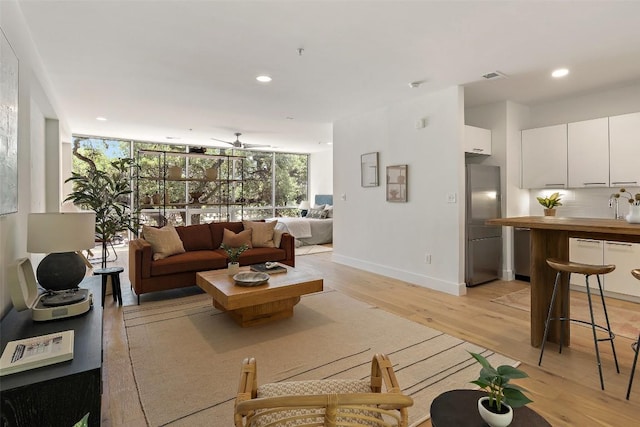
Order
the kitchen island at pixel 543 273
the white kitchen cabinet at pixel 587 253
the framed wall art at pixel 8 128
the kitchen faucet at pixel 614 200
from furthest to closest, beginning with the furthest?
the white kitchen cabinet at pixel 587 253 → the kitchen island at pixel 543 273 → the kitchen faucet at pixel 614 200 → the framed wall art at pixel 8 128

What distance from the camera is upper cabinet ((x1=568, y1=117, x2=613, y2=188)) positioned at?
4.11 m

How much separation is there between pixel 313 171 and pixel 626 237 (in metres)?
8.94

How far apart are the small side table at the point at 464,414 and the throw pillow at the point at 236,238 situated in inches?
152

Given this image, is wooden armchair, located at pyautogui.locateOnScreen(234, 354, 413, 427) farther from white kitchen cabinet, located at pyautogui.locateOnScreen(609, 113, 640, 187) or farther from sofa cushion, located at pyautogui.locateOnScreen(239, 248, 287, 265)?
white kitchen cabinet, located at pyautogui.locateOnScreen(609, 113, 640, 187)

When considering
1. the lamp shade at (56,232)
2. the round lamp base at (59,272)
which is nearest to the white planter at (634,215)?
the lamp shade at (56,232)

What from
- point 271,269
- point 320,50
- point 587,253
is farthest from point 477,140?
point 271,269

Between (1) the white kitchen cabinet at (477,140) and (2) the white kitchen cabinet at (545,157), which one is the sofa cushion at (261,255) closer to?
(1) the white kitchen cabinet at (477,140)

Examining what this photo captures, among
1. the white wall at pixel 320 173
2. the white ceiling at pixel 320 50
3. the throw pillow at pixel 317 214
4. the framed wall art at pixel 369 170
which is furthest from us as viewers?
the white wall at pixel 320 173

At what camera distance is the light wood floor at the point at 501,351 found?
1.92m

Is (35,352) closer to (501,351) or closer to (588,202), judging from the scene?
(501,351)

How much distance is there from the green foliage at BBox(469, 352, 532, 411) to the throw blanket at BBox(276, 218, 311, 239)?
645cm

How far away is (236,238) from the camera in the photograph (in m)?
4.80

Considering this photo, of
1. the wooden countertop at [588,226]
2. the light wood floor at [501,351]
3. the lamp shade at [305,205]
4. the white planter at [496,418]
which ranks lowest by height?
the light wood floor at [501,351]

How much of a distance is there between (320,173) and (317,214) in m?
2.01
